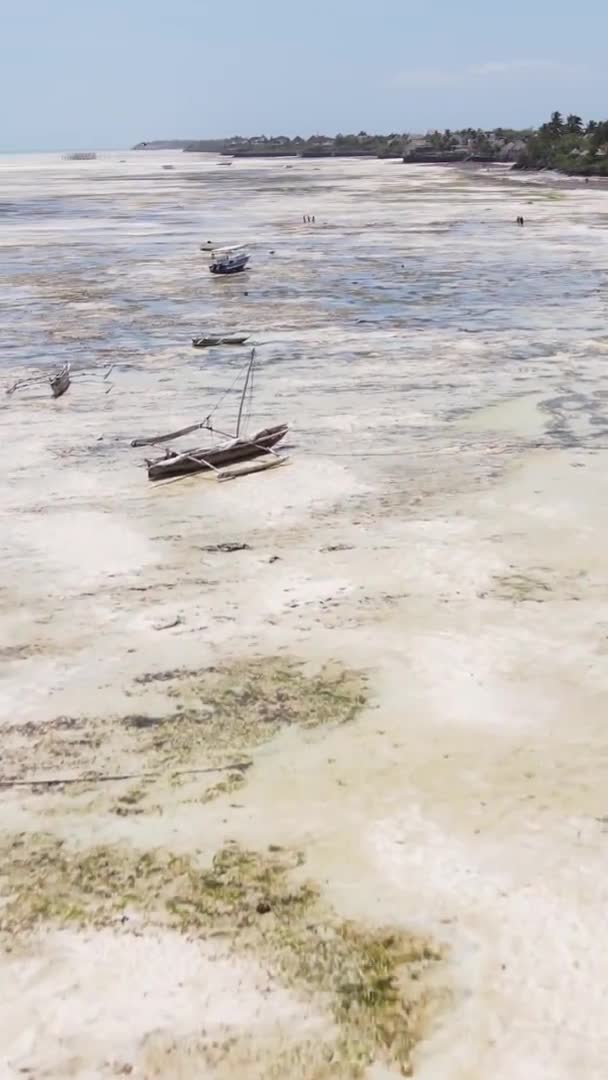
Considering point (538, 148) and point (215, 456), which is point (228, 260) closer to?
point (215, 456)

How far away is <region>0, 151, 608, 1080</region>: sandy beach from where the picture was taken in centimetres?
664

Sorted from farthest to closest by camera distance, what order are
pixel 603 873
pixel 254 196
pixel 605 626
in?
pixel 254 196 → pixel 605 626 → pixel 603 873

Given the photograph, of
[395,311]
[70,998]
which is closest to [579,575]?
[70,998]

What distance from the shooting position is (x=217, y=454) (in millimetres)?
17781

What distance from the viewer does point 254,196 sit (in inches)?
3871

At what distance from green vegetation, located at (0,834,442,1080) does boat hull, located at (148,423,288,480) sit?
9662mm

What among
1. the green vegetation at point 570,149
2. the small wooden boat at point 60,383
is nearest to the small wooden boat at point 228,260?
the small wooden boat at point 60,383

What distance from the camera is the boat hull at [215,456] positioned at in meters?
17.2

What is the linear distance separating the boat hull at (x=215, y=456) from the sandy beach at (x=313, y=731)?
0.42m

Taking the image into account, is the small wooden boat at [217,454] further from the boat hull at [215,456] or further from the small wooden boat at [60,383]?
the small wooden boat at [60,383]

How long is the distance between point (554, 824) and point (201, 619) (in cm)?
558

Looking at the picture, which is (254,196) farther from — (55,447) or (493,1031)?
(493,1031)

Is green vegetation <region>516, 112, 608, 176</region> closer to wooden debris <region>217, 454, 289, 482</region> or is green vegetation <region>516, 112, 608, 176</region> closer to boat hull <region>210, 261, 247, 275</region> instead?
boat hull <region>210, 261, 247, 275</region>

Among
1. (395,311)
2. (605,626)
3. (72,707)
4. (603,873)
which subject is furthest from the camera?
(395,311)
